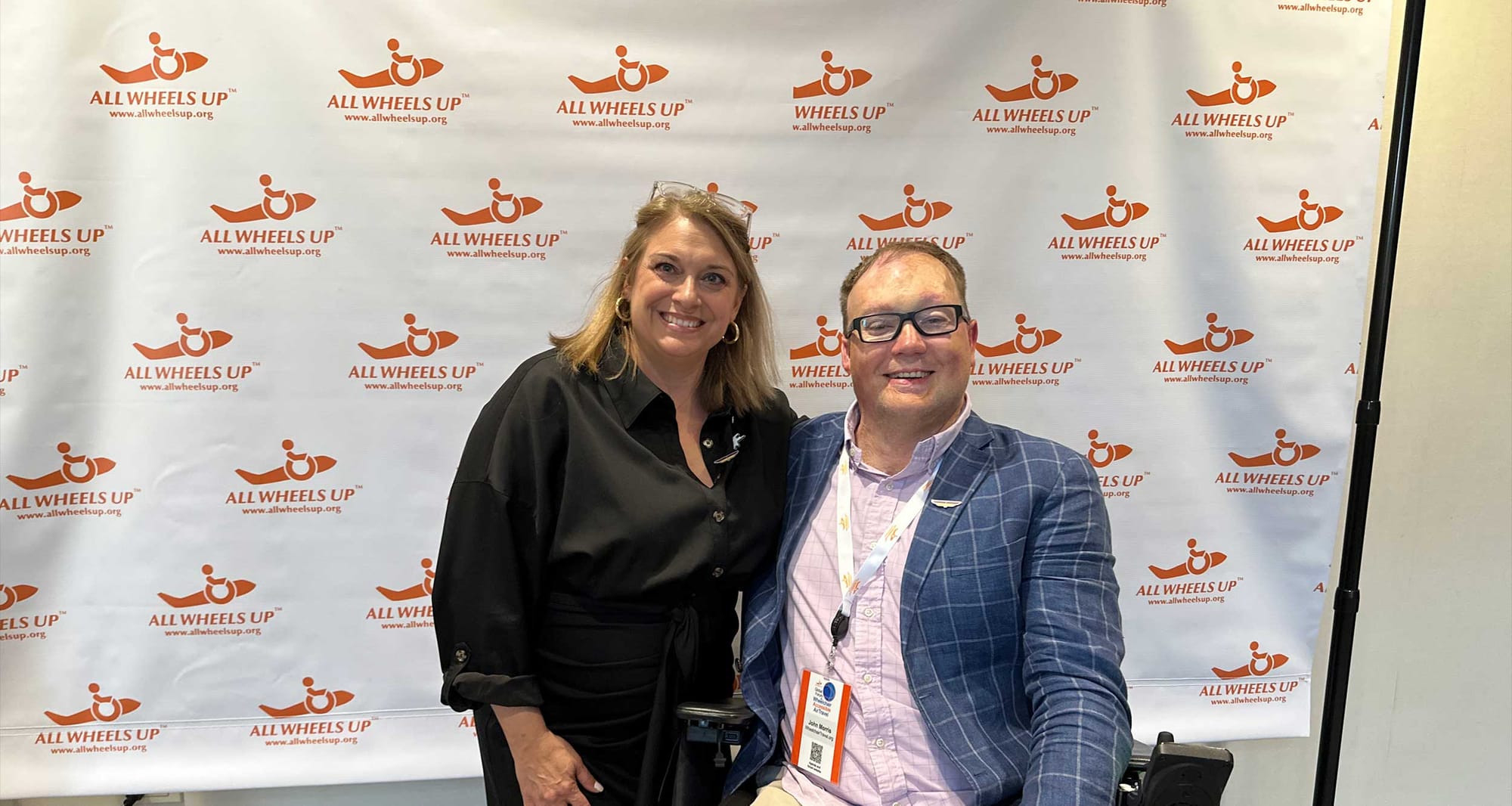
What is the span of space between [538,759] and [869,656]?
2.36 ft

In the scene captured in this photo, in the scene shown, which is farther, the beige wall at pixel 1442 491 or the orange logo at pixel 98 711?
the beige wall at pixel 1442 491

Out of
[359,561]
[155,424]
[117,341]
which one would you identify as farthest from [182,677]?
[117,341]

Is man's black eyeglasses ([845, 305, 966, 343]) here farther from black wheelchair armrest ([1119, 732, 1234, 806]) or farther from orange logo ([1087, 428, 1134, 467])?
orange logo ([1087, 428, 1134, 467])

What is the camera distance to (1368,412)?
2.36 m

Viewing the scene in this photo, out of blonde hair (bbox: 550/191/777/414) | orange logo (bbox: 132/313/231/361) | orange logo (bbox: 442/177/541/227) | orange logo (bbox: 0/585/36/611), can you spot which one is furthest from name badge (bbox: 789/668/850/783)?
orange logo (bbox: 0/585/36/611)

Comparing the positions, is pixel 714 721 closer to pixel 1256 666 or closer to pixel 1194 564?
pixel 1194 564

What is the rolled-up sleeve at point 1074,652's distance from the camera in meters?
1.46

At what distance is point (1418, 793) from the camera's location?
118 inches

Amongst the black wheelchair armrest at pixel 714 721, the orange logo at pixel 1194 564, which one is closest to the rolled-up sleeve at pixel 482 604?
the black wheelchair armrest at pixel 714 721

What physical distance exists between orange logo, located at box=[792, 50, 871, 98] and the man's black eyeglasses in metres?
1.05

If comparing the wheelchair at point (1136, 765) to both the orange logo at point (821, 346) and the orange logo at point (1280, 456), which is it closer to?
the orange logo at point (821, 346)

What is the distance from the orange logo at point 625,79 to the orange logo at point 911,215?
76 cm

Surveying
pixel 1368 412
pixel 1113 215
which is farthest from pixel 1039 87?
pixel 1368 412

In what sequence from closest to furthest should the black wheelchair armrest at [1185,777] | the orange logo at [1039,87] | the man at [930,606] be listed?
1. the black wheelchair armrest at [1185,777]
2. the man at [930,606]
3. the orange logo at [1039,87]
